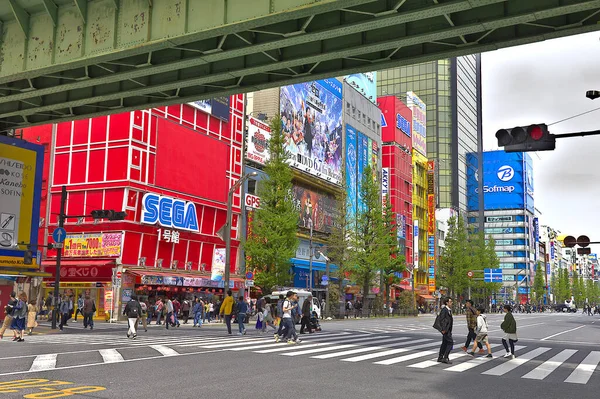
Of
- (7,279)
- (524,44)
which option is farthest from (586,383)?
(7,279)

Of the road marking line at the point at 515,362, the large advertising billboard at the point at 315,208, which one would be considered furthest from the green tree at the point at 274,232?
the road marking line at the point at 515,362

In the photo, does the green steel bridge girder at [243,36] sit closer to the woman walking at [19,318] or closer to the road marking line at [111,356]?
the woman walking at [19,318]

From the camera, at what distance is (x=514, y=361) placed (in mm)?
16875

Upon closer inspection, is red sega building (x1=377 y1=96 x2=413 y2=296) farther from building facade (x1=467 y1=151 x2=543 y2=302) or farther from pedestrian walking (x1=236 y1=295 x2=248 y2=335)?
building facade (x1=467 y1=151 x2=543 y2=302)

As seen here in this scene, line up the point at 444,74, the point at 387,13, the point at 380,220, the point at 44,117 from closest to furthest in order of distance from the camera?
1. the point at 387,13
2. the point at 44,117
3. the point at 380,220
4. the point at 444,74

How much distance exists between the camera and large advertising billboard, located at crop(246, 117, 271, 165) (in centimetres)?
5070

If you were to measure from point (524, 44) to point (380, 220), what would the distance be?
128 feet

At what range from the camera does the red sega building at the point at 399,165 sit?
3302 inches

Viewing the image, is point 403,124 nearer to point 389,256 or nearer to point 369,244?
point 389,256

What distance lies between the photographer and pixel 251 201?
1983 inches

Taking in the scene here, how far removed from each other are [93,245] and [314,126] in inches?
1187

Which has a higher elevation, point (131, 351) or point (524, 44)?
point (524, 44)

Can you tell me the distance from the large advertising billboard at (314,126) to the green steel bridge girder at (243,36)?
123 ft

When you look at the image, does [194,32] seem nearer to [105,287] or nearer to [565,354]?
[565,354]
